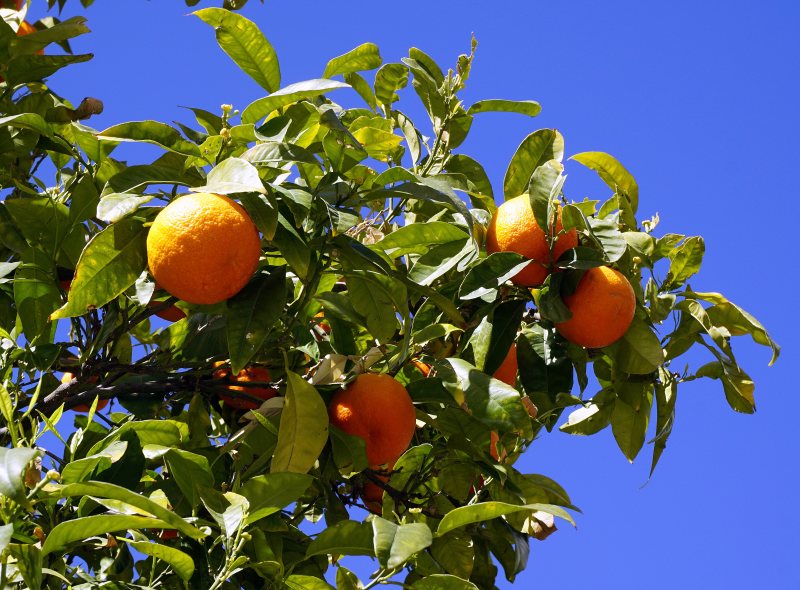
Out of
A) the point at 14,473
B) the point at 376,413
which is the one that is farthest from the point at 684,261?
the point at 14,473

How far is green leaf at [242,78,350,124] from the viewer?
1.75 metres

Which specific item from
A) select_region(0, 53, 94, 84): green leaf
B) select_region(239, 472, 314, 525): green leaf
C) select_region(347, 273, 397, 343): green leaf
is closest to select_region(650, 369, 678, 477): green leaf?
select_region(347, 273, 397, 343): green leaf

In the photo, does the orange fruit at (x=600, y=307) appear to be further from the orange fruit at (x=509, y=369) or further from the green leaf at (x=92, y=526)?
the green leaf at (x=92, y=526)

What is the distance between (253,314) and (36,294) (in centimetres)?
50

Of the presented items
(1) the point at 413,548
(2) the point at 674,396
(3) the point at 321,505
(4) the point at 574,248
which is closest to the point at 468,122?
(4) the point at 574,248

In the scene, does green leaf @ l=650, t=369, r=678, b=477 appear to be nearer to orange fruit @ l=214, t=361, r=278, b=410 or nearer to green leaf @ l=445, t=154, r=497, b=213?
green leaf @ l=445, t=154, r=497, b=213

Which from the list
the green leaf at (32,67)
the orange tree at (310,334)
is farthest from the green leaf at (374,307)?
the green leaf at (32,67)

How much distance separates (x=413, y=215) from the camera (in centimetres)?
247

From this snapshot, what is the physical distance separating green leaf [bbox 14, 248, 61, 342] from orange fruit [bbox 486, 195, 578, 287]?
0.84 meters

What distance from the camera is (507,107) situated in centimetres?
236

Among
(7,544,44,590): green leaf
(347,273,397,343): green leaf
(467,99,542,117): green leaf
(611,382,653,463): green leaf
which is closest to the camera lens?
(7,544,44,590): green leaf

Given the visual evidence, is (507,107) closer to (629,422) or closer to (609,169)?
(609,169)

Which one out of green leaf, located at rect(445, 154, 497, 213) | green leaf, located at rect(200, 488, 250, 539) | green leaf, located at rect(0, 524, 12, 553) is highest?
green leaf, located at rect(445, 154, 497, 213)

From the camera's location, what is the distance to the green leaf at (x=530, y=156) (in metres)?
2.11
